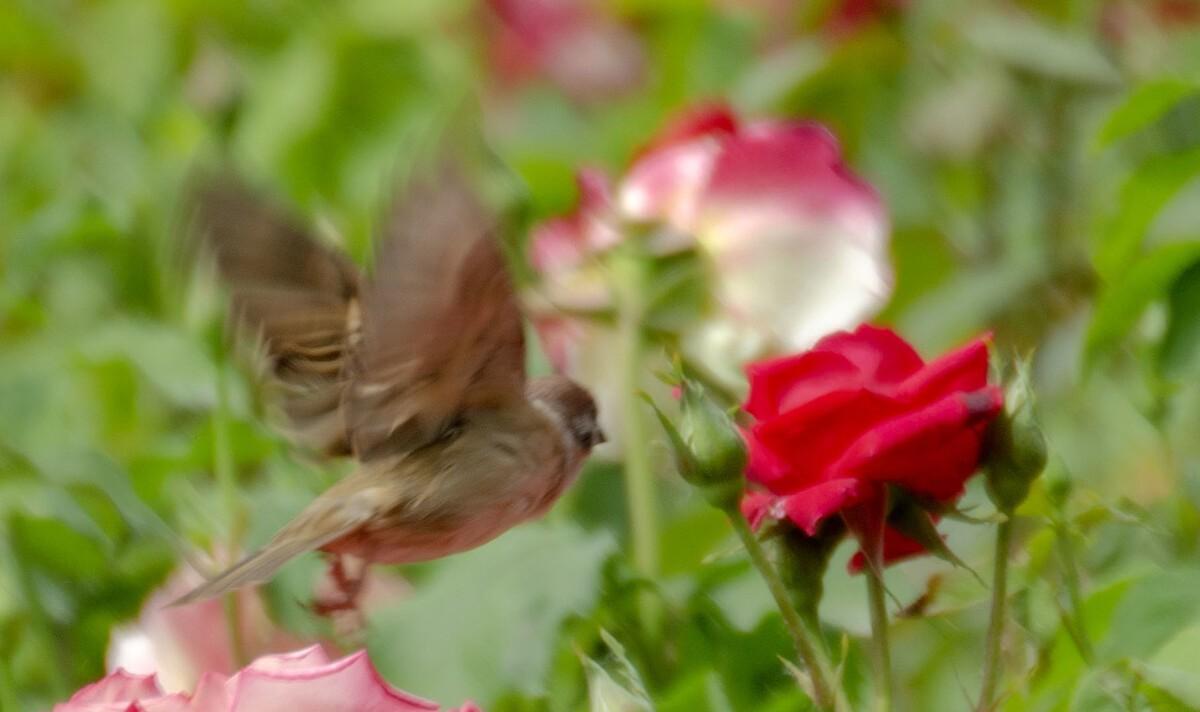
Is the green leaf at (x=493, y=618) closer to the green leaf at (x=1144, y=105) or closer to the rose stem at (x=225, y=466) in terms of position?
the rose stem at (x=225, y=466)

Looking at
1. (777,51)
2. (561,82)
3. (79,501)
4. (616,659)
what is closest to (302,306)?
(79,501)

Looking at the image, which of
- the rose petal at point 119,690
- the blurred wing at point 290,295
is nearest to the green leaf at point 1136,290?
the blurred wing at point 290,295

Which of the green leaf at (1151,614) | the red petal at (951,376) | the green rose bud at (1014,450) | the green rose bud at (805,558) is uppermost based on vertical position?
the red petal at (951,376)

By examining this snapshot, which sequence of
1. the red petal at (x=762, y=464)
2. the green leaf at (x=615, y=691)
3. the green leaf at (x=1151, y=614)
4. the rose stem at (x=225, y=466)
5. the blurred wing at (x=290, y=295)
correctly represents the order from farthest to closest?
the rose stem at (x=225, y=466), the blurred wing at (x=290, y=295), the green leaf at (x=1151, y=614), the red petal at (x=762, y=464), the green leaf at (x=615, y=691)

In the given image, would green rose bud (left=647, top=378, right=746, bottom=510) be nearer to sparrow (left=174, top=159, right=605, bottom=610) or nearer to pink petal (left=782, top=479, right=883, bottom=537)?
pink petal (left=782, top=479, right=883, bottom=537)

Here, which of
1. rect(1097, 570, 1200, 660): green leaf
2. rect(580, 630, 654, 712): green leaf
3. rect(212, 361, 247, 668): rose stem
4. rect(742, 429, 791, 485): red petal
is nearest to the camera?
rect(580, 630, 654, 712): green leaf

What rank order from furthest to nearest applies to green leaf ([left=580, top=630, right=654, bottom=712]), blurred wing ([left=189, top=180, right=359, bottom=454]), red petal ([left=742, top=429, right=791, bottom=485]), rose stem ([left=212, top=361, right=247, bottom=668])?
rose stem ([left=212, top=361, right=247, bottom=668]) < blurred wing ([left=189, top=180, right=359, bottom=454]) < red petal ([left=742, top=429, right=791, bottom=485]) < green leaf ([left=580, top=630, right=654, bottom=712])

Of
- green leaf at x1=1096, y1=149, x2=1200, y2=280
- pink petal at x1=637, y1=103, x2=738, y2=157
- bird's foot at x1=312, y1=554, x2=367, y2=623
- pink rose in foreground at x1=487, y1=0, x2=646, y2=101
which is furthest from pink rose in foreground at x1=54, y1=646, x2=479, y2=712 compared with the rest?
pink rose in foreground at x1=487, y1=0, x2=646, y2=101

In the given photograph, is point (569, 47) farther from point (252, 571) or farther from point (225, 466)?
point (252, 571)
